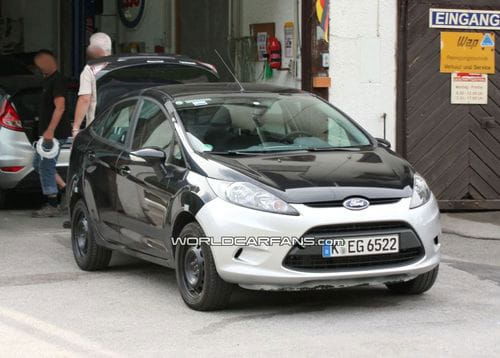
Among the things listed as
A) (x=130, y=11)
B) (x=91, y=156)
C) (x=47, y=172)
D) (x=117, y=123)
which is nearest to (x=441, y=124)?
(x=47, y=172)

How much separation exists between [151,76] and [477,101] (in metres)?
3.99

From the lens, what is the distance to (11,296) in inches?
320

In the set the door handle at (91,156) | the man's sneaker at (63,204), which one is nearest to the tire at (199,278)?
the door handle at (91,156)

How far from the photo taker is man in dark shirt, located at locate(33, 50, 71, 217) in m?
11.9

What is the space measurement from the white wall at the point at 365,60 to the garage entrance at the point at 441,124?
0.43 feet

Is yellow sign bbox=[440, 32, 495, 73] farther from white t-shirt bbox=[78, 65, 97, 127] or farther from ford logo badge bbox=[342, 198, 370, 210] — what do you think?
ford logo badge bbox=[342, 198, 370, 210]

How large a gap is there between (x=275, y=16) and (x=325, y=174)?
21.1 feet

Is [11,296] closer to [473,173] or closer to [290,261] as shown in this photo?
[290,261]

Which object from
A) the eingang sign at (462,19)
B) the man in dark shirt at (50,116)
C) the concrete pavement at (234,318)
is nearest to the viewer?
the concrete pavement at (234,318)

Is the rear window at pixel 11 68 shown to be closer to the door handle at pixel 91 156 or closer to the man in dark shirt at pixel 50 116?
the man in dark shirt at pixel 50 116

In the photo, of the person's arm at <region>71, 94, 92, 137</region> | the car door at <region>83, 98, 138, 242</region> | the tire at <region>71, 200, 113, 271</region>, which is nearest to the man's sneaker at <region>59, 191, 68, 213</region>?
the person's arm at <region>71, 94, 92, 137</region>

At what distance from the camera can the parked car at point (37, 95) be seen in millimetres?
11734

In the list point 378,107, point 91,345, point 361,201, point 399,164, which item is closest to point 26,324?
point 91,345

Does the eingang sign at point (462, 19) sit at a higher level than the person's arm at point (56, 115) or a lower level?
higher
